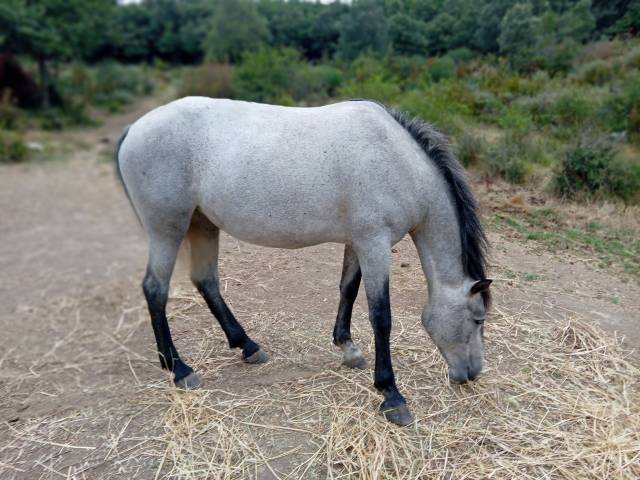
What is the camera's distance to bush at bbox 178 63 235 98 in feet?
47.6

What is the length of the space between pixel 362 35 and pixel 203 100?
335cm

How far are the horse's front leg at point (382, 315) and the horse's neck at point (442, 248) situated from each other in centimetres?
29

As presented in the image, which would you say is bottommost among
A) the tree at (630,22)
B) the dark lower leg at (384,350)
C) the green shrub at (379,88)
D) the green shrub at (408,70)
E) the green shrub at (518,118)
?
the dark lower leg at (384,350)

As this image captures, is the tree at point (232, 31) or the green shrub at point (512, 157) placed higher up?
the tree at point (232, 31)

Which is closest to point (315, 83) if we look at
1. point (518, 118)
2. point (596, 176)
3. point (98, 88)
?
point (518, 118)

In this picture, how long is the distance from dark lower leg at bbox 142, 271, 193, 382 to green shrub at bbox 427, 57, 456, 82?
4.59 meters

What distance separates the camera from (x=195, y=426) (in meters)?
2.58

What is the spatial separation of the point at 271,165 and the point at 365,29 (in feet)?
11.9

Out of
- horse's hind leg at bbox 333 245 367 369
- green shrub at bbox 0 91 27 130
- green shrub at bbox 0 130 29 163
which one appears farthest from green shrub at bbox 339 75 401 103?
green shrub at bbox 0 91 27 130

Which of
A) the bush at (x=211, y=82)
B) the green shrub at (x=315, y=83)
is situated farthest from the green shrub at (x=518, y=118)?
the bush at (x=211, y=82)

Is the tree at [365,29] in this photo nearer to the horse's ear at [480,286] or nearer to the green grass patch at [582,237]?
the green grass patch at [582,237]

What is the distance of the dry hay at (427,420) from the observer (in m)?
2.31

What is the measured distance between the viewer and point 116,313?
148 inches

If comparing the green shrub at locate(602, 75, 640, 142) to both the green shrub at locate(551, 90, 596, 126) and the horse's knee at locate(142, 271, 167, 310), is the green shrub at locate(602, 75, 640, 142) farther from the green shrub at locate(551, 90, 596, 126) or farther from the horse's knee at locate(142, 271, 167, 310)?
the horse's knee at locate(142, 271, 167, 310)
